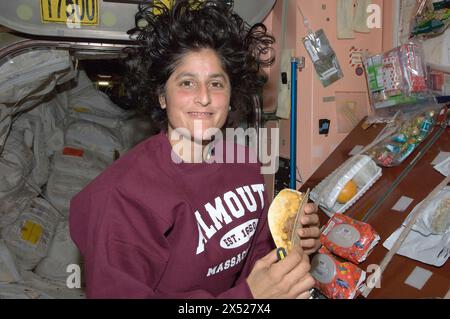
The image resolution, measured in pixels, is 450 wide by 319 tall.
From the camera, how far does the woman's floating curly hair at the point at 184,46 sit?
131 centimetres

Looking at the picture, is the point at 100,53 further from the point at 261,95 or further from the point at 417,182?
the point at 417,182

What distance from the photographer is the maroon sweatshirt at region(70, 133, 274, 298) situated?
958 millimetres

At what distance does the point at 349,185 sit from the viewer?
6.06ft

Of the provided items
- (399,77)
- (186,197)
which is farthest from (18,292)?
(399,77)

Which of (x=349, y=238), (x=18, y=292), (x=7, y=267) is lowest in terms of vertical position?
(x=18, y=292)

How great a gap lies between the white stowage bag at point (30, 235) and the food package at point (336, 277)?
186cm

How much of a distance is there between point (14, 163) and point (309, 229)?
218cm

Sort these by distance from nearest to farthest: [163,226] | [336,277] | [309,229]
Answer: [163,226] → [309,229] → [336,277]

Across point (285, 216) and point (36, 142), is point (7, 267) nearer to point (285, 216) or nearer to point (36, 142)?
point (36, 142)

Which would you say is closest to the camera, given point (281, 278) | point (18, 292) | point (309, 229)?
point (281, 278)

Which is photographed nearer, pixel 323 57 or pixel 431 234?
pixel 431 234

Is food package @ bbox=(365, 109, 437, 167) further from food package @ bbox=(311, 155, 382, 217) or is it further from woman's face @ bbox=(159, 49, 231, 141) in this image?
woman's face @ bbox=(159, 49, 231, 141)

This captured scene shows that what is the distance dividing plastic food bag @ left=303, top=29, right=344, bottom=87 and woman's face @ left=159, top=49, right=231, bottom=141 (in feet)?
3.33

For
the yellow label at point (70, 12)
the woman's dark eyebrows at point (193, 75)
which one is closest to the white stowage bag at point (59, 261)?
the yellow label at point (70, 12)
